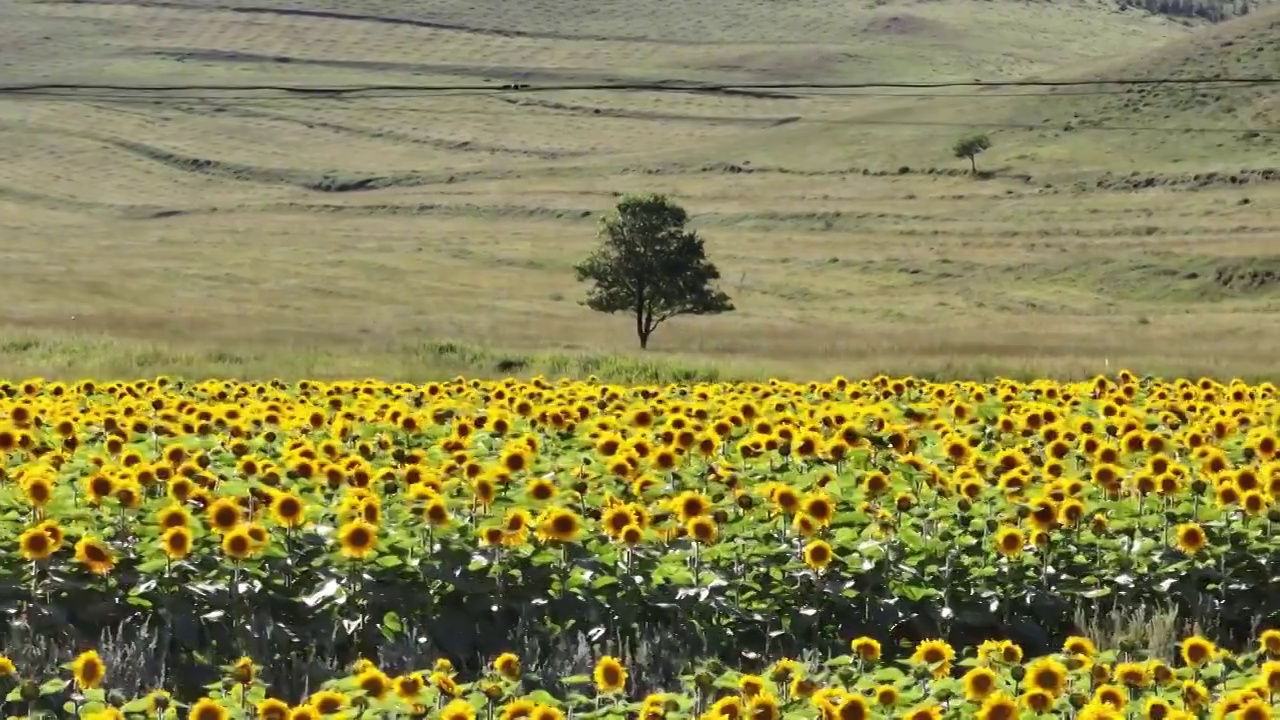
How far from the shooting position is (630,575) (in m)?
7.48

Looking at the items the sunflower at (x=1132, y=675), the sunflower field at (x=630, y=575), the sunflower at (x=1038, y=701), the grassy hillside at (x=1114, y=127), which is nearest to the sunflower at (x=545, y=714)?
the sunflower field at (x=630, y=575)

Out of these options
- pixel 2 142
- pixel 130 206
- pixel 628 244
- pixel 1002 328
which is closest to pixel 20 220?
pixel 130 206

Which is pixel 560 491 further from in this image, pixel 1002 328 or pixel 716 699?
pixel 1002 328

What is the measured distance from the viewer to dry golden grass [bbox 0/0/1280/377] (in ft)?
130

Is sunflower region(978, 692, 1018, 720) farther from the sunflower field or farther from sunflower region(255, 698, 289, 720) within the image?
sunflower region(255, 698, 289, 720)

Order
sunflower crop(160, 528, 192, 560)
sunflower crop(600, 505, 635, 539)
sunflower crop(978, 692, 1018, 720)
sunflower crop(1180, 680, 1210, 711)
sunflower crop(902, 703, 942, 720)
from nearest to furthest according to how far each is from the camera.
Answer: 1. sunflower crop(902, 703, 942, 720)
2. sunflower crop(978, 692, 1018, 720)
3. sunflower crop(1180, 680, 1210, 711)
4. sunflower crop(160, 528, 192, 560)
5. sunflower crop(600, 505, 635, 539)

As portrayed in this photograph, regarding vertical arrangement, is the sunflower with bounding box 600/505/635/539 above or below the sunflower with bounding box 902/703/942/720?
below

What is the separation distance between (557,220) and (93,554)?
279ft

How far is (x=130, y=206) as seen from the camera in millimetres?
102125

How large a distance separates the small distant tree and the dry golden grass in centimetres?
151

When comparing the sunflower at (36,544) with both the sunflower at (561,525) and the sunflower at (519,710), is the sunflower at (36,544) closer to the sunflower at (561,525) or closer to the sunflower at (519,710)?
the sunflower at (561,525)

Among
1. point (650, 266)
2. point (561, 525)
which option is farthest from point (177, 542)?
point (650, 266)

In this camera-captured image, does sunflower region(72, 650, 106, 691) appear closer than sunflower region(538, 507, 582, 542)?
Yes

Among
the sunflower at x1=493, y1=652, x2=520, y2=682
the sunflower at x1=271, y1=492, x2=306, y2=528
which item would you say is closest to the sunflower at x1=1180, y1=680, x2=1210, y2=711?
the sunflower at x1=493, y1=652, x2=520, y2=682
